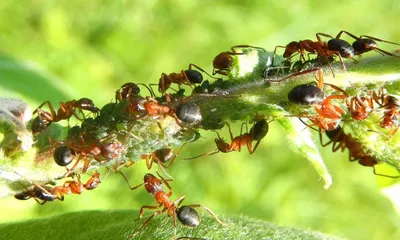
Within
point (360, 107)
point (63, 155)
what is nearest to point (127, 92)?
point (63, 155)

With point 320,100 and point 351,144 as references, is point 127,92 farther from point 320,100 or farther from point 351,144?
point 351,144

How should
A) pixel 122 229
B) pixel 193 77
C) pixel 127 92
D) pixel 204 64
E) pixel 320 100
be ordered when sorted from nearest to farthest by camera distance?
pixel 320 100
pixel 122 229
pixel 127 92
pixel 193 77
pixel 204 64

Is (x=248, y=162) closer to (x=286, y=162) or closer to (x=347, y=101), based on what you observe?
(x=286, y=162)

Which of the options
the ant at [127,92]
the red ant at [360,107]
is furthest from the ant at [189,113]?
the red ant at [360,107]

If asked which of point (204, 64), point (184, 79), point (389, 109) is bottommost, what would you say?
point (389, 109)

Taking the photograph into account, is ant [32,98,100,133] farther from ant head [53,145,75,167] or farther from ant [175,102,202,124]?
ant [175,102,202,124]

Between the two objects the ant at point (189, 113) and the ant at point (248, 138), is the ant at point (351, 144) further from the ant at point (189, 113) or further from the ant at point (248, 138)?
the ant at point (189, 113)

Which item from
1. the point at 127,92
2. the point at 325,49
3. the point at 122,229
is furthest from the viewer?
the point at 127,92
